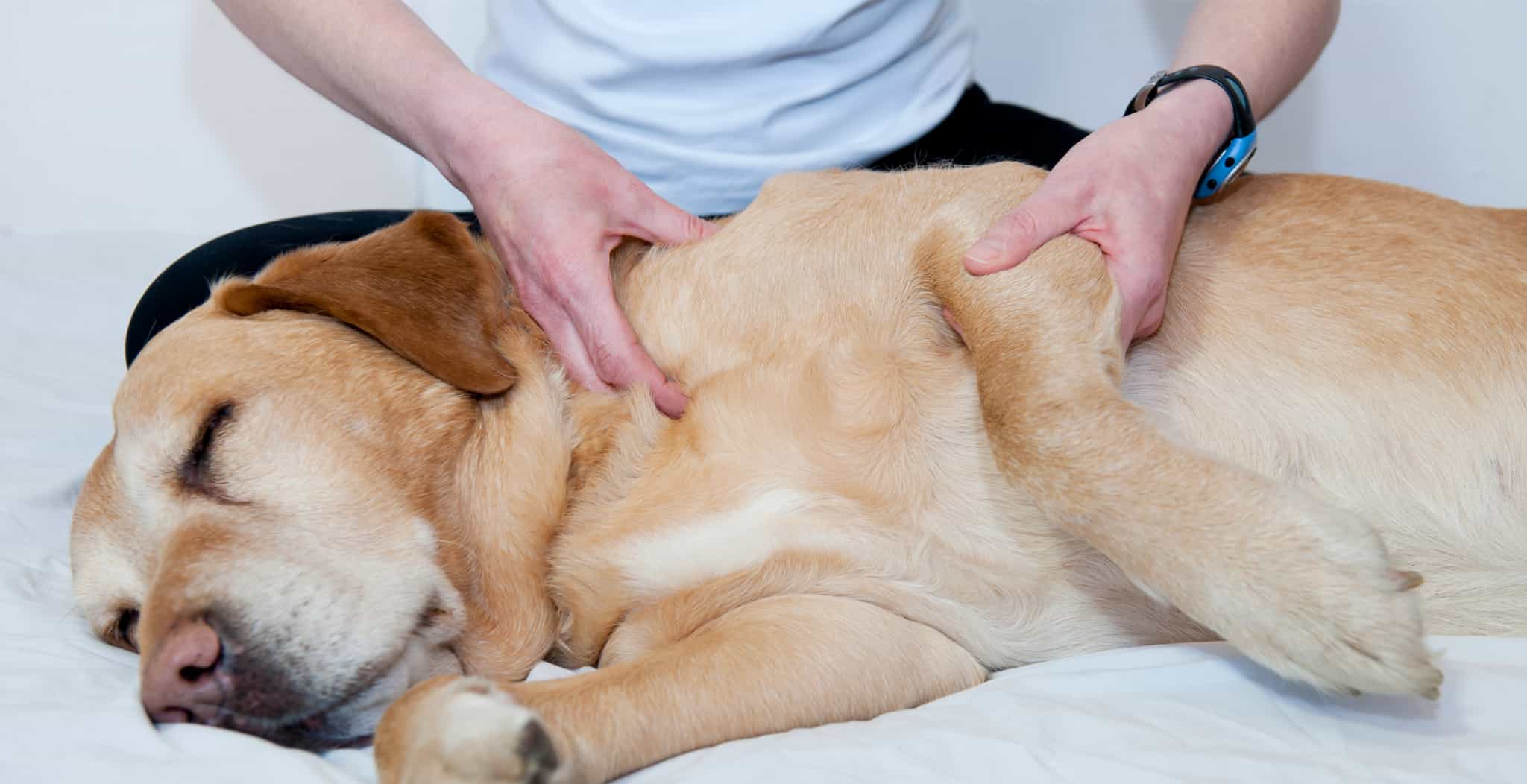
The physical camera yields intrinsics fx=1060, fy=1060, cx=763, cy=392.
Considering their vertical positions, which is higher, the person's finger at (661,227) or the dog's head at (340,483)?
the person's finger at (661,227)

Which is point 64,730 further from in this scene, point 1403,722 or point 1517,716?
point 1517,716

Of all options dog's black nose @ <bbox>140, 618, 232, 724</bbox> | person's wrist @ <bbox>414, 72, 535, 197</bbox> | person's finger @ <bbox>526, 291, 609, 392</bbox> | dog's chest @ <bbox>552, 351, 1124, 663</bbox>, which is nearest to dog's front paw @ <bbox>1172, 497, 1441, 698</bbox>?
dog's chest @ <bbox>552, 351, 1124, 663</bbox>

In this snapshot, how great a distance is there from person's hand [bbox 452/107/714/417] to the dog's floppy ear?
9 cm

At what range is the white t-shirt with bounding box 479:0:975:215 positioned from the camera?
254 centimetres

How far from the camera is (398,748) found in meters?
1.34

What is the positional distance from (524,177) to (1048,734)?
134cm

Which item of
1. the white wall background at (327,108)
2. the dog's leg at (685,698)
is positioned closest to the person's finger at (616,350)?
the dog's leg at (685,698)

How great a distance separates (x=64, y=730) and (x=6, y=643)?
15.5 inches

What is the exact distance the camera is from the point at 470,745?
1.28m

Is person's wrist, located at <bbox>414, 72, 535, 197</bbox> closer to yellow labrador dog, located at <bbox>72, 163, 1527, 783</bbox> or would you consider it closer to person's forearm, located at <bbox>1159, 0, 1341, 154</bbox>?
yellow labrador dog, located at <bbox>72, 163, 1527, 783</bbox>

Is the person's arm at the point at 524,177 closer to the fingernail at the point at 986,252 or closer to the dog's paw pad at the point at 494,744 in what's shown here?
the fingernail at the point at 986,252

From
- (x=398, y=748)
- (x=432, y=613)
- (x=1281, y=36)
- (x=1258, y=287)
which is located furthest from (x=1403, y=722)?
(x=1281, y=36)

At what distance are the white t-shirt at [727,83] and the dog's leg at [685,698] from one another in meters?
1.30

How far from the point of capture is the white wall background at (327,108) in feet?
12.0
